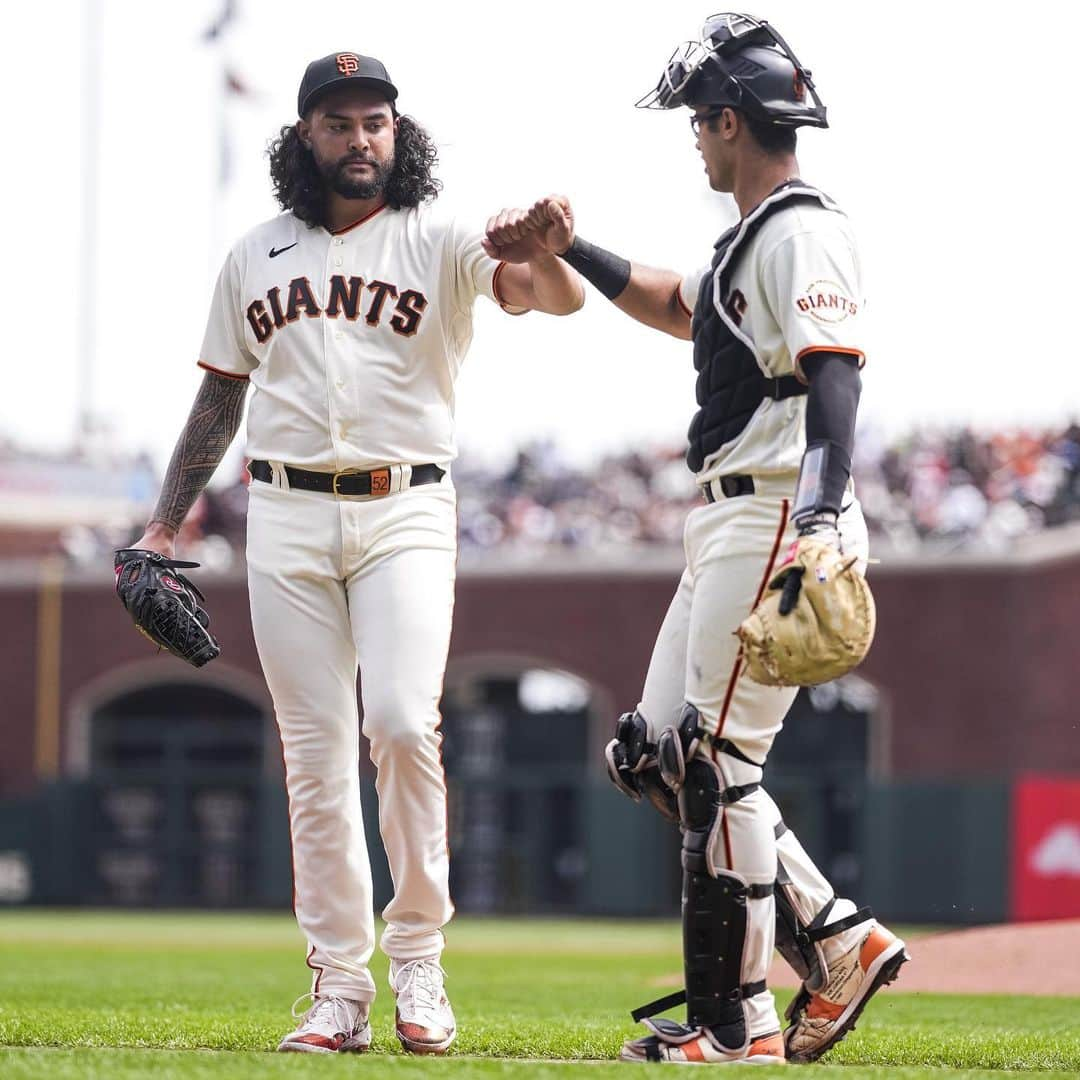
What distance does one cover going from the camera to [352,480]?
5281 millimetres

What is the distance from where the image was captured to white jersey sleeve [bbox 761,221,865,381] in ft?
15.2

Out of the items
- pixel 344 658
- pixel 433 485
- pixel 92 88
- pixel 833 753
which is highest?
pixel 92 88

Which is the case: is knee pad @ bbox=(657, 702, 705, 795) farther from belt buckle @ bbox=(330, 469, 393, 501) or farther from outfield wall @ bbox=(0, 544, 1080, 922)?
outfield wall @ bbox=(0, 544, 1080, 922)

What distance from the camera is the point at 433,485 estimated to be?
5359mm

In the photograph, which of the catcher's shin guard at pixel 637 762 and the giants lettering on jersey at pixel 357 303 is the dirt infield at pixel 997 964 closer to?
the catcher's shin guard at pixel 637 762

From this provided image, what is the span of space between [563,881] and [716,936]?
18076 millimetres

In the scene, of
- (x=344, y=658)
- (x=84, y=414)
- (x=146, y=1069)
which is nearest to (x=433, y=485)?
(x=344, y=658)

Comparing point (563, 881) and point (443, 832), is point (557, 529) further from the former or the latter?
point (443, 832)

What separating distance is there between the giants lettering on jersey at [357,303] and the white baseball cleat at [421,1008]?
1.65 meters

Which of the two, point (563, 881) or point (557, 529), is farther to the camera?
point (557, 529)

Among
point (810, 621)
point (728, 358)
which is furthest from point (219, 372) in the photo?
point (810, 621)

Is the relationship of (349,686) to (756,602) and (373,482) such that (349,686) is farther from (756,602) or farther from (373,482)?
(756,602)

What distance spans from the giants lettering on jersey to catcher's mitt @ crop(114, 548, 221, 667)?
741 millimetres

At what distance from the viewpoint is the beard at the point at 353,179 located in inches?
213
